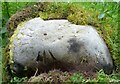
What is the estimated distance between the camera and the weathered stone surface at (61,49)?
16.1 ft

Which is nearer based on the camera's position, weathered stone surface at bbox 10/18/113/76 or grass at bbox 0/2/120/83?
weathered stone surface at bbox 10/18/113/76

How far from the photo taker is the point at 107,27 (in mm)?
5461

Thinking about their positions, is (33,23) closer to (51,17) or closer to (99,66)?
(51,17)

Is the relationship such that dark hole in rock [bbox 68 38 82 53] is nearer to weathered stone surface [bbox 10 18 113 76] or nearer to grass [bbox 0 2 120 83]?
weathered stone surface [bbox 10 18 113 76]

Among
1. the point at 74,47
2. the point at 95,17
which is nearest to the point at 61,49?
the point at 74,47

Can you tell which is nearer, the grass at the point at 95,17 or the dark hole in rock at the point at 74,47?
the dark hole in rock at the point at 74,47

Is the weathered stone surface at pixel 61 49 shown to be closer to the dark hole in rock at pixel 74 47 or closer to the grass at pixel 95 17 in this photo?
the dark hole in rock at pixel 74 47

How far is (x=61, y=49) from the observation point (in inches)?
193

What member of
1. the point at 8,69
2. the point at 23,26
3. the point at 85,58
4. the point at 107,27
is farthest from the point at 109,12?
the point at 8,69

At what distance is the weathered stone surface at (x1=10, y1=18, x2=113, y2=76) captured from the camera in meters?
4.90

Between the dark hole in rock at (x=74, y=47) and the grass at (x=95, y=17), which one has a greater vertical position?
the grass at (x=95, y=17)

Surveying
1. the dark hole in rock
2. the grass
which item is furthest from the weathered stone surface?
the grass

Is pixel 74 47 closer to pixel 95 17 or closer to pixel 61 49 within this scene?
pixel 61 49

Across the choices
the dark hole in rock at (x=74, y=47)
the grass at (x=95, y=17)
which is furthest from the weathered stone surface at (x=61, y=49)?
the grass at (x=95, y=17)
